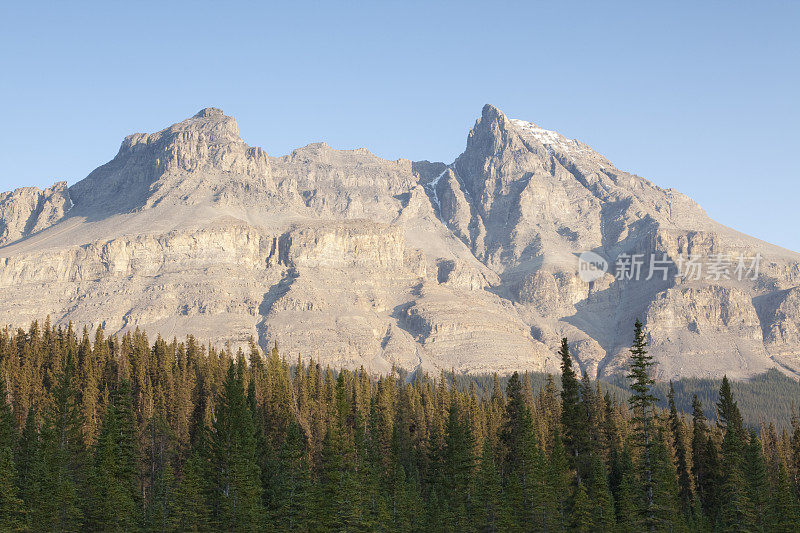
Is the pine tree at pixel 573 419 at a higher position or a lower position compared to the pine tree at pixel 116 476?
higher

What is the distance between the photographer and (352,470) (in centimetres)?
10388

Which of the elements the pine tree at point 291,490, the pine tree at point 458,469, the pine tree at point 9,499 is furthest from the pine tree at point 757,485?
the pine tree at point 9,499

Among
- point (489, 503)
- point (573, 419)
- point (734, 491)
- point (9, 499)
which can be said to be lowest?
point (489, 503)

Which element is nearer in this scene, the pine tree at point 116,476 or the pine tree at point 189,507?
the pine tree at point 116,476

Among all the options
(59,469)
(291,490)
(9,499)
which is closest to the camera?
(9,499)

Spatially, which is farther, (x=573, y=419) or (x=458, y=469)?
(x=458, y=469)

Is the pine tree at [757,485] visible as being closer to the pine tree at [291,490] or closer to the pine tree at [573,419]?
the pine tree at [573,419]

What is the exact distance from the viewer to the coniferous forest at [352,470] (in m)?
86.6

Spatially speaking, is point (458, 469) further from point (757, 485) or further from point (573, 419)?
point (757, 485)

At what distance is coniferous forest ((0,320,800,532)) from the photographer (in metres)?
86.6

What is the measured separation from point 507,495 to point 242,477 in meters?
30.9

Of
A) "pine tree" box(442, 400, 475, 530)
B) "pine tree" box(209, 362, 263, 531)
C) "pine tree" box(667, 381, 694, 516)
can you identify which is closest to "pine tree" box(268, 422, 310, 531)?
"pine tree" box(209, 362, 263, 531)

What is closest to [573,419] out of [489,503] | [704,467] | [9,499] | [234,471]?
[489,503]

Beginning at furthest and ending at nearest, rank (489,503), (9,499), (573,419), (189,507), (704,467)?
(704,467) < (489,503) < (573,419) < (189,507) < (9,499)
